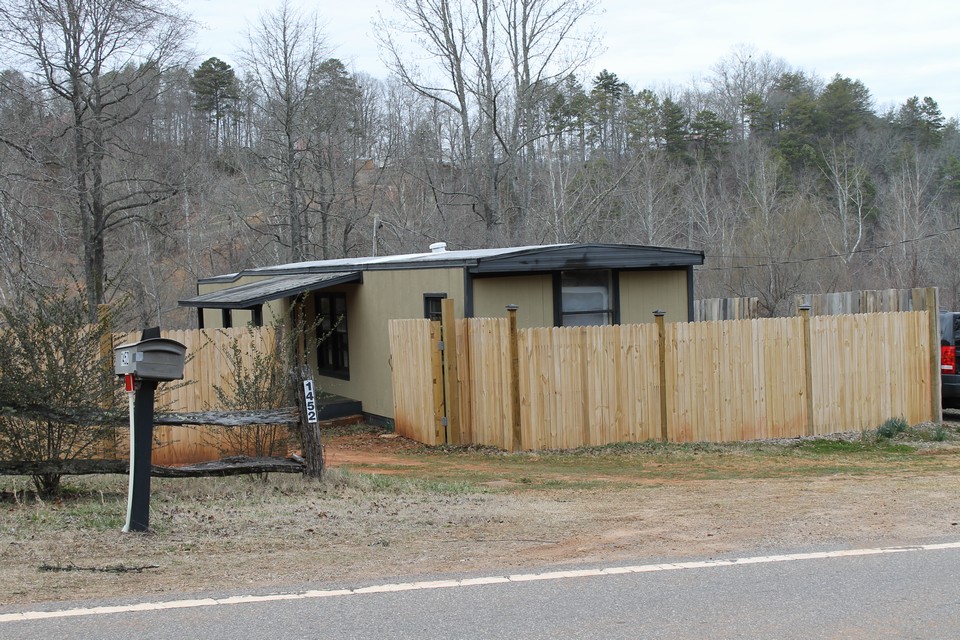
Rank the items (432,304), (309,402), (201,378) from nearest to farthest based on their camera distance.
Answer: (309,402)
(201,378)
(432,304)

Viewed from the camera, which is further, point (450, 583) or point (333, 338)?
point (333, 338)

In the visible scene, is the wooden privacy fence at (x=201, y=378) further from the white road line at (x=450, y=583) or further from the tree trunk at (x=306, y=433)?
the white road line at (x=450, y=583)

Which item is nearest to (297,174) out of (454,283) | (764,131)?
(454,283)

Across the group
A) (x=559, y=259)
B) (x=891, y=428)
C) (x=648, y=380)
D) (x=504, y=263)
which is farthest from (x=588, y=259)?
(x=891, y=428)

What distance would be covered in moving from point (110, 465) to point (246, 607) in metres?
3.35

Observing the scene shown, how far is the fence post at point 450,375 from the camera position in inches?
547

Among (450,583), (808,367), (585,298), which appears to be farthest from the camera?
(585,298)

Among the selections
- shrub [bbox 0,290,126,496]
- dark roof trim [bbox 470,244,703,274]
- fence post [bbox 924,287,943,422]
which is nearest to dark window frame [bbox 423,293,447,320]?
dark roof trim [bbox 470,244,703,274]

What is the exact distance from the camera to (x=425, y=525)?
7723 millimetres

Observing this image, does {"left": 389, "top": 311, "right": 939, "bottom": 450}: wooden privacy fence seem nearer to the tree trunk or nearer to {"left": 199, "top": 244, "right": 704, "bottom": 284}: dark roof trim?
{"left": 199, "top": 244, "right": 704, "bottom": 284}: dark roof trim

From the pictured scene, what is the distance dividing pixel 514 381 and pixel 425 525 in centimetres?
571

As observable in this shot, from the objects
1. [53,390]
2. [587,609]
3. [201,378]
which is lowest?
[587,609]

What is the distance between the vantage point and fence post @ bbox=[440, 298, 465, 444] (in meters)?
13.9

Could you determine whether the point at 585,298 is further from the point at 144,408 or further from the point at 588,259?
the point at 144,408
